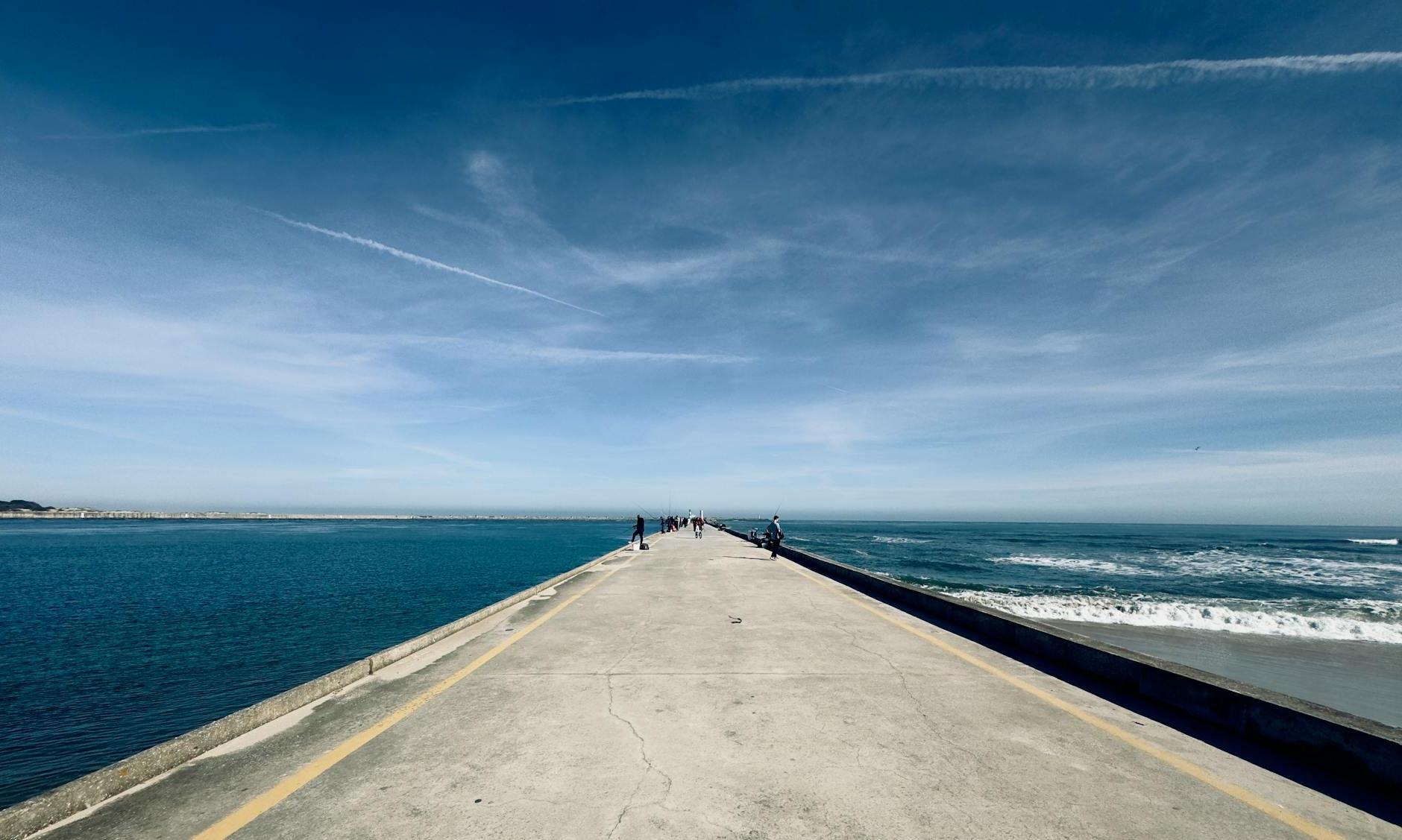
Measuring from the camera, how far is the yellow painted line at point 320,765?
3195 millimetres

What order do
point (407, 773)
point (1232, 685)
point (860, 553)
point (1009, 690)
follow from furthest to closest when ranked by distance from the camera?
point (860, 553) < point (1009, 690) < point (1232, 685) < point (407, 773)

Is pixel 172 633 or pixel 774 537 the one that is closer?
pixel 172 633

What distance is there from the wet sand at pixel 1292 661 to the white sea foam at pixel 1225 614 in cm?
110

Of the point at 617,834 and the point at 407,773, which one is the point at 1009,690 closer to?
the point at 617,834

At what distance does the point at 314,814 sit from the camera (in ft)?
10.8

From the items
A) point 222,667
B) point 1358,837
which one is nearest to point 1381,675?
point 1358,837

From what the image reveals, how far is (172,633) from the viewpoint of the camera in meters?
17.6

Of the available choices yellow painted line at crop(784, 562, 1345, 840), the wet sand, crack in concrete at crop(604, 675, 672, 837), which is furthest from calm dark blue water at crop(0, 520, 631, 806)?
the wet sand

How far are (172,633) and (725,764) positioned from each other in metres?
22.0

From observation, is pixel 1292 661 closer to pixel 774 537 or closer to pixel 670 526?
pixel 774 537

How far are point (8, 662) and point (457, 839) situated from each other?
2053cm

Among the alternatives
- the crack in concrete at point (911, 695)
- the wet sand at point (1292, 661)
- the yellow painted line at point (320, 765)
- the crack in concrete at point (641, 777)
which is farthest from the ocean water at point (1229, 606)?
the yellow painted line at point (320, 765)

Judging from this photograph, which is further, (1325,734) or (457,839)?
(1325,734)

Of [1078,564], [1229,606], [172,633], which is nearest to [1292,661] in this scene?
[1229,606]
